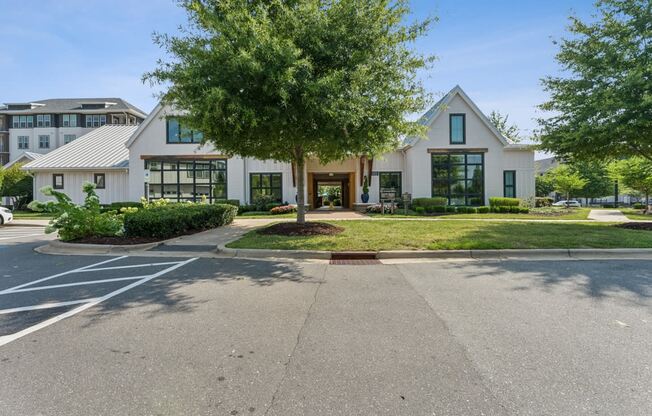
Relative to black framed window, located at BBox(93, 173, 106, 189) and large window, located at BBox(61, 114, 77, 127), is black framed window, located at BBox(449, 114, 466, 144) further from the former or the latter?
large window, located at BBox(61, 114, 77, 127)

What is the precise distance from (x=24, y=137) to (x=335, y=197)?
47605mm

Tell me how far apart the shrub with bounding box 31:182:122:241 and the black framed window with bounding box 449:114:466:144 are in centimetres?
2077

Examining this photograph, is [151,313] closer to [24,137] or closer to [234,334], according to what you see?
[234,334]

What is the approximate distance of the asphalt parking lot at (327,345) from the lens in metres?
2.63

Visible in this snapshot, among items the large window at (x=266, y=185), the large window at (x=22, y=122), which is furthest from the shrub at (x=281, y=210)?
the large window at (x=22, y=122)

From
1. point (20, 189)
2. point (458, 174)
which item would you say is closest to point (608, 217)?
point (458, 174)

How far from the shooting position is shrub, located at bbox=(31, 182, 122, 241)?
10094 millimetres

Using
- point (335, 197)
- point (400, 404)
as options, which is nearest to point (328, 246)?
point (400, 404)

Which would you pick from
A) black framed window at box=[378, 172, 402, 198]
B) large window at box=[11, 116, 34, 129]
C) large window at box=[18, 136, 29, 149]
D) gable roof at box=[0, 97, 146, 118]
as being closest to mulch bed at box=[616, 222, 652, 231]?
black framed window at box=[378, 172, 402, 198]

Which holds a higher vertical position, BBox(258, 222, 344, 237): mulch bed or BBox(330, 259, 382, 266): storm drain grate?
BBox(258, 222, 344, 237): mulch bed

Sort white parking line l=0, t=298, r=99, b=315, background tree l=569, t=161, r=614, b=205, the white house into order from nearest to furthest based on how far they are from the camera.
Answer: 1. white parking line l=0, t=298, r=99, b=315
2. the white house
3. background tree l=569, t=161, r=614, b=205

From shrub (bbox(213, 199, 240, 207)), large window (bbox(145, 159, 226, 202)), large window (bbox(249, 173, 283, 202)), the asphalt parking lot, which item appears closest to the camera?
the asphalt parking lot

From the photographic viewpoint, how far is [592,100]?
11.7m

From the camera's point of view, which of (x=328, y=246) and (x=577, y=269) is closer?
(x=577, y=269)
